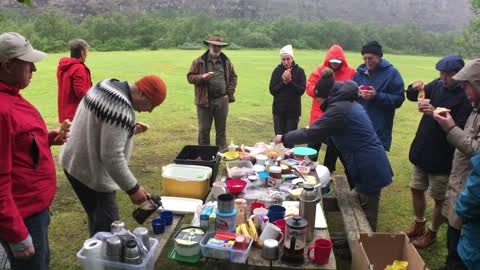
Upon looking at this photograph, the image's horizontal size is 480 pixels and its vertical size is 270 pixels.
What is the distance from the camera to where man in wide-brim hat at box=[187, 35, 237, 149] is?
6266 mm

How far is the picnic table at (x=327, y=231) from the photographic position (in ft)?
8.31

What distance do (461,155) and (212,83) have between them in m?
3.91

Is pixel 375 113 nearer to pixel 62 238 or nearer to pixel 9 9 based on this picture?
pixel 62 238

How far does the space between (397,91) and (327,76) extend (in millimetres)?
1318

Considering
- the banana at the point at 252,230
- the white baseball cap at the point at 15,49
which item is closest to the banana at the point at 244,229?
the banana at the point at 252,230

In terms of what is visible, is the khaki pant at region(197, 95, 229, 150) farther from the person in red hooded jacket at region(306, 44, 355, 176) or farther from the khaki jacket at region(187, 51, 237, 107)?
the person in red hooded jacket at region(306, 44, 355, 176)

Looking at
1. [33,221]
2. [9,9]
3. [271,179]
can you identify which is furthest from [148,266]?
[9,9]

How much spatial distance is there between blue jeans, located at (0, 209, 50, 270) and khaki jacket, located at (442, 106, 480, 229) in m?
2.96

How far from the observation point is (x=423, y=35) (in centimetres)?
4416

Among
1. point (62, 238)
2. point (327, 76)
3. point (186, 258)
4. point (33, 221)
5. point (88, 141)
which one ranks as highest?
point (327, 76)

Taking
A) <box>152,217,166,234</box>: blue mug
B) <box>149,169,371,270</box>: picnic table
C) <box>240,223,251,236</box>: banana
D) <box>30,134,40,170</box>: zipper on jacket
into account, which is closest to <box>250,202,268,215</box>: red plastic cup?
<box>240,223,251,236</box>: banana

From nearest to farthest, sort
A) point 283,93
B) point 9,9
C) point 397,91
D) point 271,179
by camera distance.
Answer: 1. point 271,179
2. point 397,91
3. point 283,93
4. point 9,9

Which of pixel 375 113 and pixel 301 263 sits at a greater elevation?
pixel 375 113

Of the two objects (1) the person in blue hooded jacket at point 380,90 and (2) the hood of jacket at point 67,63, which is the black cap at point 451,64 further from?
(2) the hood of jacket at point 67,63
